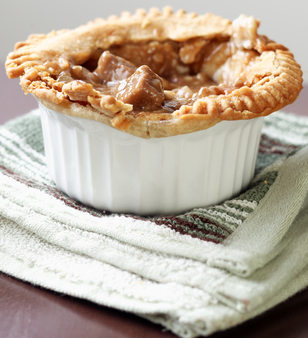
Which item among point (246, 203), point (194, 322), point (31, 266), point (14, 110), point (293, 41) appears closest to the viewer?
point (194, 322)

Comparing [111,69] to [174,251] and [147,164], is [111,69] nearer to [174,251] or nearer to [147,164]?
[147,164]

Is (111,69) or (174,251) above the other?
(111,69)

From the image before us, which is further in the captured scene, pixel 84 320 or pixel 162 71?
pixel 162 71

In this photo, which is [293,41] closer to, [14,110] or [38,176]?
[14,110]

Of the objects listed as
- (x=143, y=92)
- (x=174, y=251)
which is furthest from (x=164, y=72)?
(x=174, y=251)

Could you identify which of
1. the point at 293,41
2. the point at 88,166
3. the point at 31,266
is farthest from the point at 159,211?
the point at 293,41

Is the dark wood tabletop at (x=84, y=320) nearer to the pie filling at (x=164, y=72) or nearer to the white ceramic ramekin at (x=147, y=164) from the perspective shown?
the white ceramic ramekin at (x=147, y=164)
